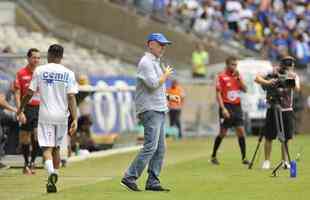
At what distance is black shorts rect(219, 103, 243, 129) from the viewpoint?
22.6m

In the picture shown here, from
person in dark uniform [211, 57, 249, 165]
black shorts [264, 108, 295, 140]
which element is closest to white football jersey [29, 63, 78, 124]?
black shorts [264, 108, 295, 140]

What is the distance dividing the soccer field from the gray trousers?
328 millimetres

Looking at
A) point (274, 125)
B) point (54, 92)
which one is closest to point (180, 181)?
point (54, 92)

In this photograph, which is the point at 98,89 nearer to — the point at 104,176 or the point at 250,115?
the point at 104,176

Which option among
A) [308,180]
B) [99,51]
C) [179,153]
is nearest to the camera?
[308,180]

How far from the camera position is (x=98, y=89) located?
26.5 meters

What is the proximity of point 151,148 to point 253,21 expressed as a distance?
90.5 ft

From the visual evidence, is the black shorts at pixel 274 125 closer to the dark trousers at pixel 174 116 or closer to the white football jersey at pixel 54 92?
the white football jersey at pixel 54 92

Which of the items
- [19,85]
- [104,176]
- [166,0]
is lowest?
[104,176]

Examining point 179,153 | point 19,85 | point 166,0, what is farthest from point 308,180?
point 166,0

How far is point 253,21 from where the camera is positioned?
43.1m

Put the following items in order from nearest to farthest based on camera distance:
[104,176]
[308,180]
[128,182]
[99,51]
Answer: [128,182] < [308,180] < [104,176] < [99,51]

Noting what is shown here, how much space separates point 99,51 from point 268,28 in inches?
288

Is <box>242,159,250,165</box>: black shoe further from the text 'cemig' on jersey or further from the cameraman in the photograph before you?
the text 'cemig' on jersey
